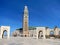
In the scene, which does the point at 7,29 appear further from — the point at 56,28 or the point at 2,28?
the point at 56,28

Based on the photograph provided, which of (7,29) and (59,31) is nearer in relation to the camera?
(7,29)

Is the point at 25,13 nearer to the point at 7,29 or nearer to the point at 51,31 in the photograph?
the point at 51,31

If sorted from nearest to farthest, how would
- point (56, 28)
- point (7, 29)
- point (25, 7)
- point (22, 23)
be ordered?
point (7, 29) → point (56, 28) → point (25, 7) → point (22, 23)

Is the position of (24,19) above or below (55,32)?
above

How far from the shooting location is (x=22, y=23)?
5844cm

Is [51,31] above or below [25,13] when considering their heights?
below

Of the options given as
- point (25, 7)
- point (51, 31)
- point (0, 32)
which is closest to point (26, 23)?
point (25, 7)

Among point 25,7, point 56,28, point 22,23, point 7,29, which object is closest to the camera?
point 7,29

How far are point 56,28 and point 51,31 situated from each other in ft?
6.12

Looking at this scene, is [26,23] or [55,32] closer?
[55,32]

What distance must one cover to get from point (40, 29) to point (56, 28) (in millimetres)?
18476

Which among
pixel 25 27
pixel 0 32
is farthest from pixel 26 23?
pixel 0 32

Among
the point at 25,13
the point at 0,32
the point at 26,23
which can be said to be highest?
the point at 25,13

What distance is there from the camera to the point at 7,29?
3000 centimetres
